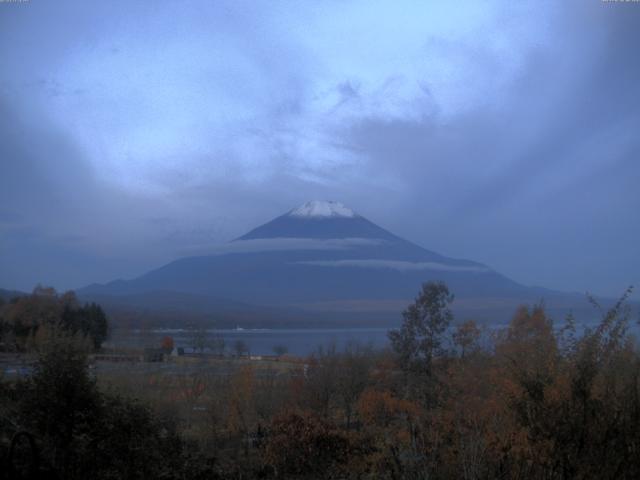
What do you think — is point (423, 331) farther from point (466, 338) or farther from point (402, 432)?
point (402, 432)

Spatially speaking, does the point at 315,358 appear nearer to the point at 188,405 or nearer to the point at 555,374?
the point at 188,405

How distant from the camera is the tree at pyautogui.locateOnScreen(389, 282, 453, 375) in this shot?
25.8m

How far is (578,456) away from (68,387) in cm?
750

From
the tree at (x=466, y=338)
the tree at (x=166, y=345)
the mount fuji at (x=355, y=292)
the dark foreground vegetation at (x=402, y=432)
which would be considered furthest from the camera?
the mount fuji at (x=355, y=292)

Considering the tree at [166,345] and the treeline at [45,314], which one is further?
the tree at [166,345]

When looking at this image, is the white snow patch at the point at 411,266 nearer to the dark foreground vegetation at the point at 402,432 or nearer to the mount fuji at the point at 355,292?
the mount fuji at the point at 355,292

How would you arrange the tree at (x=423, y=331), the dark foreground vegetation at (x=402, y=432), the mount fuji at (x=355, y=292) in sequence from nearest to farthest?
the dark foreground vegetation at (x=402, y=432), the tree at (x=423, y=331), the mount fuji at (x=355, y=292)

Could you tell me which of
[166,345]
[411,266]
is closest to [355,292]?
[411,266]

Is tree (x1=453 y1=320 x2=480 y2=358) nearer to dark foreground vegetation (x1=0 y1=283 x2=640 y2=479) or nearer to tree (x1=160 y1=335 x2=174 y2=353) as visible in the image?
dark foreground vegetation (x1=0 y1=283 x2=640 y2=479)

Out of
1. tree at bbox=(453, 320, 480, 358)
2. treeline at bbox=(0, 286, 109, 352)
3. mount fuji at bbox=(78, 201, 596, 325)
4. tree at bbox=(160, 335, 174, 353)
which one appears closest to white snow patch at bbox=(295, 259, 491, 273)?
mount fuji at bbox=(78, 201, 596, 325)

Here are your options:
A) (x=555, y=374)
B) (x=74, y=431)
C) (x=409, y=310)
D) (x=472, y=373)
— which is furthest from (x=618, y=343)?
(x=409, y=310)

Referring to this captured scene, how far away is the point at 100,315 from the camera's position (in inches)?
2346

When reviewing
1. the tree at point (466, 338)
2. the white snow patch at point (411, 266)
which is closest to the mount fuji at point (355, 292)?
the white snow patch at point (411, 266)

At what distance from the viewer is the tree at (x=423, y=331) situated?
2578cm
